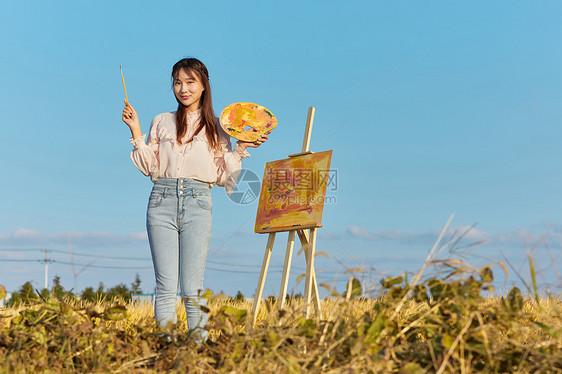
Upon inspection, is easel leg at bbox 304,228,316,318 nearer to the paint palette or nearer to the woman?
the woman

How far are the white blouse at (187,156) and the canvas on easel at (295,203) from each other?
1.44 ft

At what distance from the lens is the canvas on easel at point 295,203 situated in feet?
13.4

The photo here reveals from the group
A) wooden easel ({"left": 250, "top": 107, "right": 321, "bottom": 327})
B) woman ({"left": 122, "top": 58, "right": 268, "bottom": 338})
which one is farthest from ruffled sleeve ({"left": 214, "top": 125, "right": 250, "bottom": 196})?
wooden easel ({"left": 250, "top": 107, "right": 321, "bottom": 327})

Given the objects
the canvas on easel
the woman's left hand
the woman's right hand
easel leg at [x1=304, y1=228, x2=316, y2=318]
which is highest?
the woman's right hand

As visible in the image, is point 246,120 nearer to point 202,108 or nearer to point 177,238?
point 202,108

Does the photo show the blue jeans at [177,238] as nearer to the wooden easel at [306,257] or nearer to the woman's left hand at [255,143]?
the woman's left hand at [255,143]

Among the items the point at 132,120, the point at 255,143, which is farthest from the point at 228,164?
the point at 132,120

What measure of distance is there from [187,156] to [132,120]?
1.94 feet

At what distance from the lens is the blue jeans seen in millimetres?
3723

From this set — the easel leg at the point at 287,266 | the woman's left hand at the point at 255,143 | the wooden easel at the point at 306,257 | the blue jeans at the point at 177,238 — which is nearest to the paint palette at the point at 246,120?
the woman's left hand at the point at 255,143

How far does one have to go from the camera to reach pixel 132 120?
4.07 metres

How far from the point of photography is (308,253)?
4125mm

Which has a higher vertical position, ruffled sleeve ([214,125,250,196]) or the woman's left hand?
the woman's left hand

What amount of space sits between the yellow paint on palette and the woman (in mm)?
414
